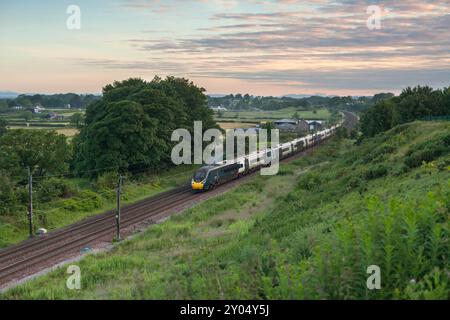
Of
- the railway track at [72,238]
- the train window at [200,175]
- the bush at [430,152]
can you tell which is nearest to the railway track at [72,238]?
the railway track at [72,238]

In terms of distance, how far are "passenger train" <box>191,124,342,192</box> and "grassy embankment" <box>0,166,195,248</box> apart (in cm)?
548

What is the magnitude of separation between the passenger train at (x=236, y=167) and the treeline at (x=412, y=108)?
1288 centimetres

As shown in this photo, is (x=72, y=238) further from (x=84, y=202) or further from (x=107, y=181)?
(x=107, y=181)

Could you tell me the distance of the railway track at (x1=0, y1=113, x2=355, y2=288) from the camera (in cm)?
2364

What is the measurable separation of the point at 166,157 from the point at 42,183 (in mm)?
18770

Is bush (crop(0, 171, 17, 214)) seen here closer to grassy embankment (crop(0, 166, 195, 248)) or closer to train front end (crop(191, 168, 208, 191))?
grassy embankment (crop(0, 166, 195, 248))

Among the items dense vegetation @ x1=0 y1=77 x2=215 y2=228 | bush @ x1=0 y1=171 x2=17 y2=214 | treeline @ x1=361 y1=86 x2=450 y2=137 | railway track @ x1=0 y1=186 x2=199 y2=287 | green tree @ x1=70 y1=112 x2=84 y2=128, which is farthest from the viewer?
green tree @ x1=70 y1=112 x2=84 y2=128

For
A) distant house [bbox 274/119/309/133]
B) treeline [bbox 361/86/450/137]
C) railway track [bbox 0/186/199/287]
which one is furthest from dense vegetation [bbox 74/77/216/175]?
distant house [bbox 274/119/309/133]

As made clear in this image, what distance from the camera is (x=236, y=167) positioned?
164 feet

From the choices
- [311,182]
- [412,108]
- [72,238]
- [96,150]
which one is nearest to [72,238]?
[72,238]

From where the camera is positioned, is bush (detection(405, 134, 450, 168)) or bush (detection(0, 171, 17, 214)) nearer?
bush (detection(405, 134, 450, 168))

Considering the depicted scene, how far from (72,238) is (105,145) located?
812 inches

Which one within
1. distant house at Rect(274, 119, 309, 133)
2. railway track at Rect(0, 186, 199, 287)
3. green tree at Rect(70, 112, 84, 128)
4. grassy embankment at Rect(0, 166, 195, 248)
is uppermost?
green tree at Rect(70, 112, 84, 128)
